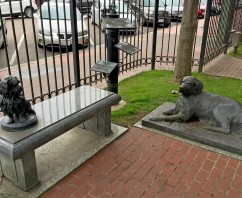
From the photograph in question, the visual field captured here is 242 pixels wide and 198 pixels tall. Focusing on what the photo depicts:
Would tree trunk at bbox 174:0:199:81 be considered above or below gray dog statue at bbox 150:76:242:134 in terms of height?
above

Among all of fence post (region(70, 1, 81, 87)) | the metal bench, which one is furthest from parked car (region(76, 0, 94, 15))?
the metal bench

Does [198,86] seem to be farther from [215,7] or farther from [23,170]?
[215,7]

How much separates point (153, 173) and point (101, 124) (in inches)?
43.8

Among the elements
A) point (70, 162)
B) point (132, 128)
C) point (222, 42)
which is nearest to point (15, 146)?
point (70, 162)

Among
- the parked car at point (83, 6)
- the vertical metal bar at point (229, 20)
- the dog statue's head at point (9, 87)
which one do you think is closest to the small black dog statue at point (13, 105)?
the dog statue's head at point (9, 87)

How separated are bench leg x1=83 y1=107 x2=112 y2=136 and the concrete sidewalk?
242mm

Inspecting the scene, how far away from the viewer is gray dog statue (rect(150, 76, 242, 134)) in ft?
13.3

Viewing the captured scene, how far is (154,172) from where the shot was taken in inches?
136

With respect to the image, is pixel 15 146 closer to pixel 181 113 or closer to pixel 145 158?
pixel 145 158

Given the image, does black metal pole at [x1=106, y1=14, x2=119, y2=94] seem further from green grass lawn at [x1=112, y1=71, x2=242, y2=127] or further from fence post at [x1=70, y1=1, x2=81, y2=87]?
fence post at [x1=70, y1=1, x2=81, y2=87]

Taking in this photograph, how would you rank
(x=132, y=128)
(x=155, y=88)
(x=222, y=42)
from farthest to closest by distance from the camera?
(x=222, y=42)
(x=155, y=88)
(x=132, y=128)

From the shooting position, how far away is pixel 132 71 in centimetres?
764

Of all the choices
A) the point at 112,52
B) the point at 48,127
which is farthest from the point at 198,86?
the point at 48,127

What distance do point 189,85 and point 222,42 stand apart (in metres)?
6.18
